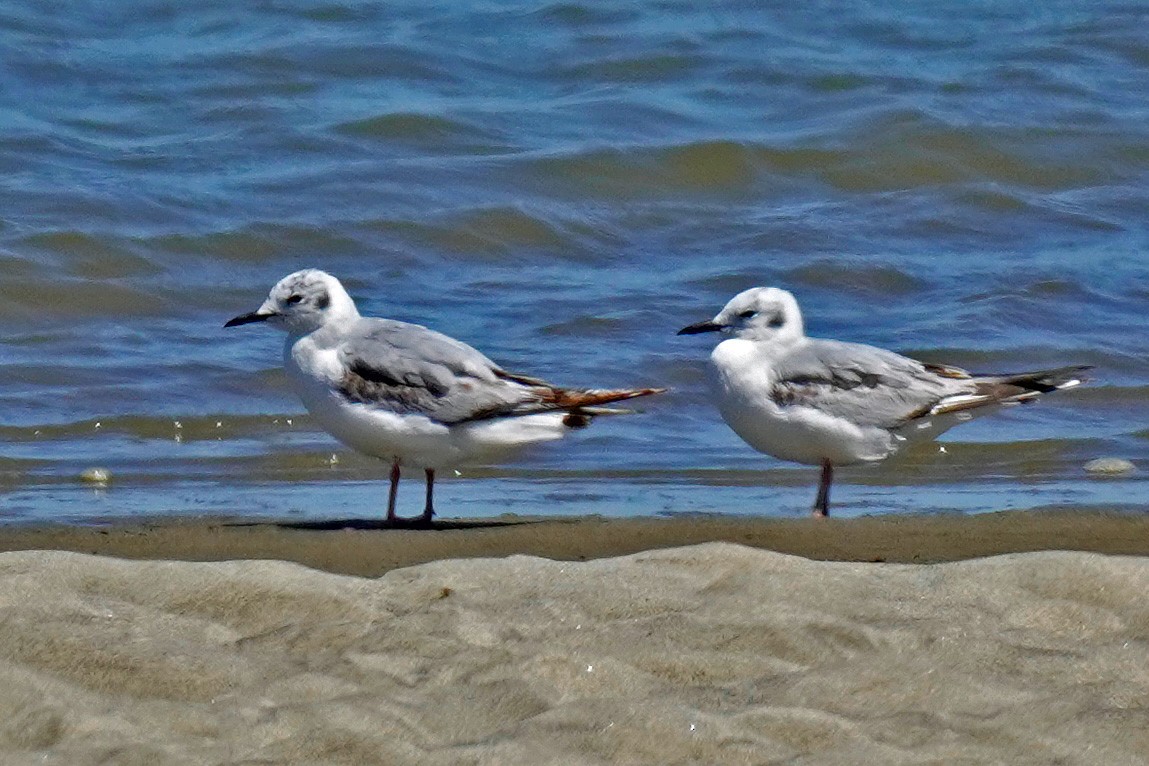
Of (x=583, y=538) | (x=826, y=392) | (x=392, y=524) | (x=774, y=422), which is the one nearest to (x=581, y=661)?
(x=583, y=538)

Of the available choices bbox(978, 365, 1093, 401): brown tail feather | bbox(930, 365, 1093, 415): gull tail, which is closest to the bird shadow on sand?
bbox(930, 365, 1093, 415): gull tail

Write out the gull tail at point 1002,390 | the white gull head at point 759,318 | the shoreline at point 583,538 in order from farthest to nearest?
1. the white gull head at point 759,318
2. the gull tail at point 1002,390
3. the shoreline at point 583,538

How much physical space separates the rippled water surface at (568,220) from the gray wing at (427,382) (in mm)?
529

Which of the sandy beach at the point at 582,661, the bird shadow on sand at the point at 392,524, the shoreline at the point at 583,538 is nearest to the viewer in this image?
the sandy beach at the point at 582,661

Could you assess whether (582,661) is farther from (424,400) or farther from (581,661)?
(424,400)

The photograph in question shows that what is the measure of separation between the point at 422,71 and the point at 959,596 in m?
11.3

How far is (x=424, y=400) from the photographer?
6.91 meters

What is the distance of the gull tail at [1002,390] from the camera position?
23.5ft

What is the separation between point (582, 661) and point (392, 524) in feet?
8.55

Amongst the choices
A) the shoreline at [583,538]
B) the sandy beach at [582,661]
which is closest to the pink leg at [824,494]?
the shoreline at [583,538]

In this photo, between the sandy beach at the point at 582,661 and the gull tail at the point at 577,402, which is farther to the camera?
the gull tail at the point at 577,402

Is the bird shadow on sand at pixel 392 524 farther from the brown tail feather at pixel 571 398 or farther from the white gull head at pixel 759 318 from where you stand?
the white gull head at pixel 759 318

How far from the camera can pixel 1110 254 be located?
462 inches

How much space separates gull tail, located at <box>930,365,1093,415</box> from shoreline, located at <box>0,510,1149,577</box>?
1.90 feet
